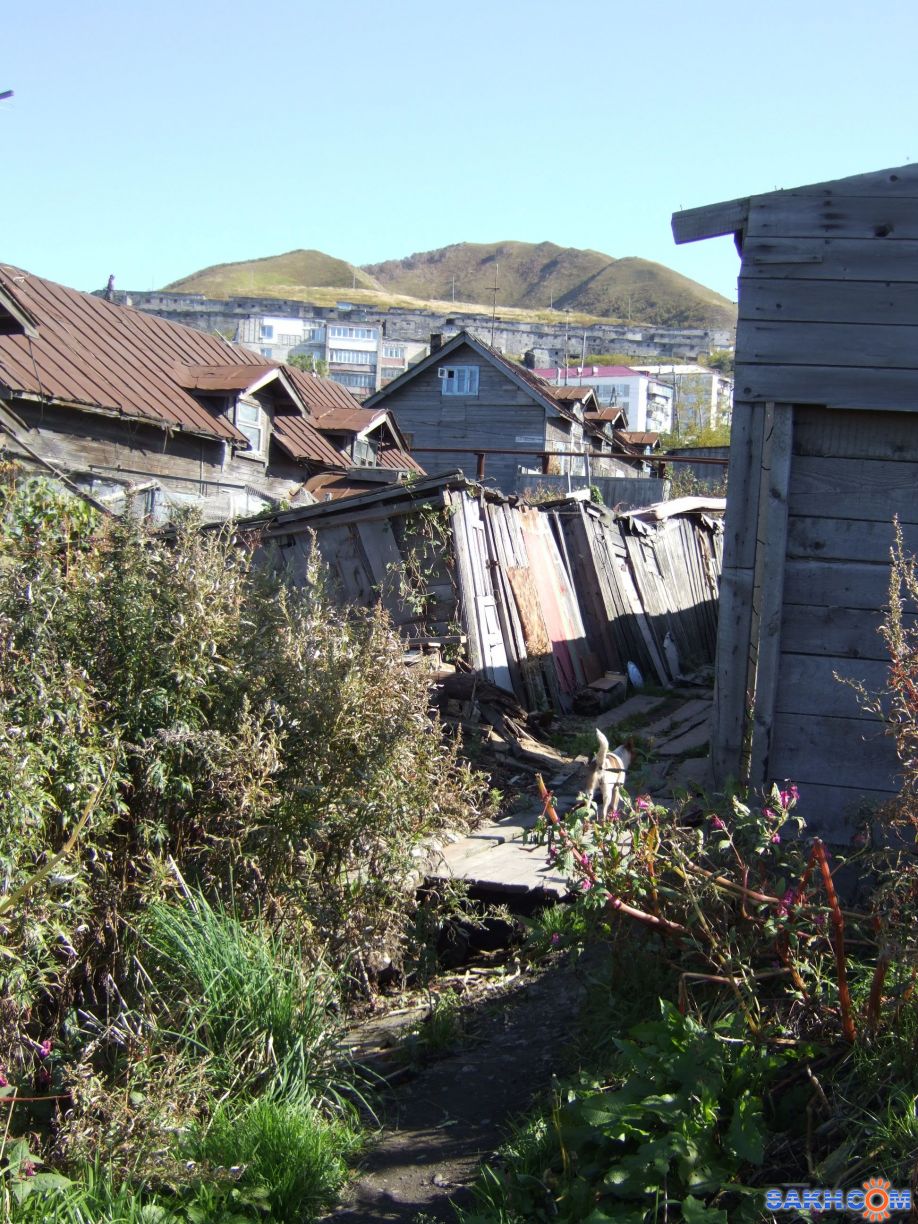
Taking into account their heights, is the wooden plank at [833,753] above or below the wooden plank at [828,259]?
below

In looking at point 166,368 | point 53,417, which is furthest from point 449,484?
point 166,368

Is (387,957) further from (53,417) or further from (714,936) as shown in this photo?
(53,417)

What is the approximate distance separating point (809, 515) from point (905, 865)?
1836mm

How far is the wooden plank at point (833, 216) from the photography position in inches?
196

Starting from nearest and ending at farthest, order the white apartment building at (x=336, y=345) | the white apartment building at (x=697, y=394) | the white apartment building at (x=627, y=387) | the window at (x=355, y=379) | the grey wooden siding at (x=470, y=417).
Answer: the grey wooden siding at (x=470, y=417), the white apartment building at (x=627, y=387), the white apartment building at (x=697, y=394), the window at (x=355, y=379), the white apartment building at (x=336, y=345)

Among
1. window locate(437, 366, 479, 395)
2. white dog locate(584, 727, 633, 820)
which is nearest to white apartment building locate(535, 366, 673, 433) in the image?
window locate(437, 366, 479, 395)

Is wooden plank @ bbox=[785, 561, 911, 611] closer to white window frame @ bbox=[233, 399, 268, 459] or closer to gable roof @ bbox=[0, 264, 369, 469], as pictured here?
gable roof @ bbox=[0, 264, 369, 469]

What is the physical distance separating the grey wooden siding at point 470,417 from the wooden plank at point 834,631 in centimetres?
3097

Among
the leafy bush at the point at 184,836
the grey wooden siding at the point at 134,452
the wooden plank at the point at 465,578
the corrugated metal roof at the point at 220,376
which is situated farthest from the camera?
the corrugated metal roof at the point at 220,376

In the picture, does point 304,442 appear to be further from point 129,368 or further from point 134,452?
point 134,452

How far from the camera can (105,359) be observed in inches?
817

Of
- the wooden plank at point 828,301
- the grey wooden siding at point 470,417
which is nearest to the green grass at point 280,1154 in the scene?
the wooden plank at point 828,301

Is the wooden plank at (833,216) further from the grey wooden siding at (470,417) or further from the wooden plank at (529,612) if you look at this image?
the grey wooden siding at (470,417)

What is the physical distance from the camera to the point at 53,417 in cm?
1853
